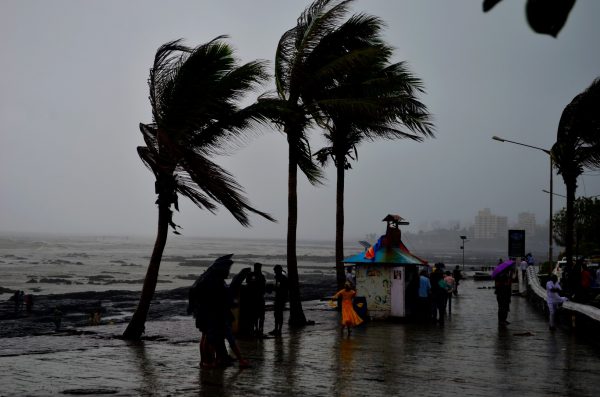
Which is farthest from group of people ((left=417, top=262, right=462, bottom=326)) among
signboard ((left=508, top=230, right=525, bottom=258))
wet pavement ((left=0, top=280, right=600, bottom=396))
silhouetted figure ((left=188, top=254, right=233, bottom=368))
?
signboard ((left=508, top=230, right=525, bottom=258))

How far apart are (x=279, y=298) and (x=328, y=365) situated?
503cm

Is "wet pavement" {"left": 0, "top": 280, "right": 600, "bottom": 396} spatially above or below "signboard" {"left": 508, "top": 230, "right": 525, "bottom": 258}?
below

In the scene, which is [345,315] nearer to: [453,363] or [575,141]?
[453,363]

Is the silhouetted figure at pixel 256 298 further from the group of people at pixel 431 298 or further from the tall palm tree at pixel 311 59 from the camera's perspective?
the group of people at pixel 431 298

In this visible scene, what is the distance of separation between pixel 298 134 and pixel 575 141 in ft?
36.7

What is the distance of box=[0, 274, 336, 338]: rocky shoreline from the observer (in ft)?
84.9

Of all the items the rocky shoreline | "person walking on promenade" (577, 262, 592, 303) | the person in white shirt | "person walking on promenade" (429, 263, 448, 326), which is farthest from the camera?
the rocky shoreline

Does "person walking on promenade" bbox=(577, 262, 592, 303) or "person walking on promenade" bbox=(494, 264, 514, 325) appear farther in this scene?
→ "person walking on promenade" bbox=(577, 262, 592, 303)

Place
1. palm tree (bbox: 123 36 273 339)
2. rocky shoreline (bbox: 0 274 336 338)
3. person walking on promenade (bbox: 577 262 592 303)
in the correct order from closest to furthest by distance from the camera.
A: palm tree (bbox: 123 36 273 339)
person walking on promenade (bbox: 577 262 592 303)
rocky shoreline (bbox: 0 274 336 338)

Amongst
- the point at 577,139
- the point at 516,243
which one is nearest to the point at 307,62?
the point at 577,139

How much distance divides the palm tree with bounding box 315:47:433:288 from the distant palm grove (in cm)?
4

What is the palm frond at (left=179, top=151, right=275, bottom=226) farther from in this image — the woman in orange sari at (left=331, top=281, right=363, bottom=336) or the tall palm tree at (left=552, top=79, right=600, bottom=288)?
the tall palm tree at (left=552, top=79, right=600, bottom=288)

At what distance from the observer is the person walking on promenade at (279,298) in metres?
16.0

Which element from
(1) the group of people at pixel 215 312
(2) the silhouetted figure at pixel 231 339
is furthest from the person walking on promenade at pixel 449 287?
(1) the group of people at pixel 215 312
